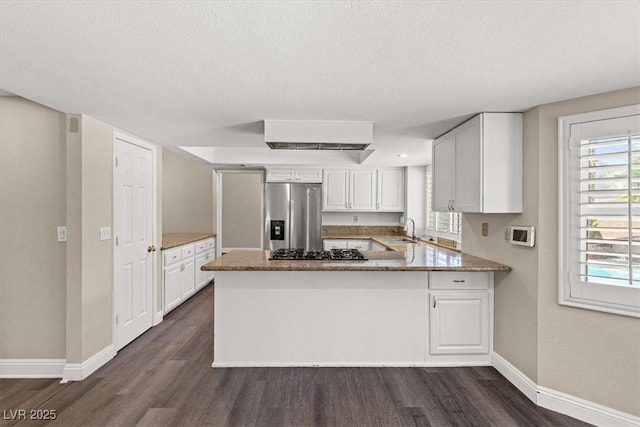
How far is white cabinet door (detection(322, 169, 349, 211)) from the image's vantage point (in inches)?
214

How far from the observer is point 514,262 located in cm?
252

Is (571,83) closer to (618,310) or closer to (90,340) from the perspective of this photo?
(618,310)

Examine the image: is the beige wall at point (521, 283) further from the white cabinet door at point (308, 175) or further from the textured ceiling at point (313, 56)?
the white cabinet door at point (308, 175)

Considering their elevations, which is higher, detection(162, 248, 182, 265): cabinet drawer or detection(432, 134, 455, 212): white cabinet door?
detection(432, 134, 455, 212): white cabinet door

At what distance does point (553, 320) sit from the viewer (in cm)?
223

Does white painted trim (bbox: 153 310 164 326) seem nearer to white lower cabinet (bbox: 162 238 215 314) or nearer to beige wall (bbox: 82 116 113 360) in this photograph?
white lower cabinet (bbox: 162 238 215 314)

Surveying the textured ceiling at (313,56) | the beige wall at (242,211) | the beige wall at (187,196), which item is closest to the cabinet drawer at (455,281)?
the textured ceiling at (313,56)

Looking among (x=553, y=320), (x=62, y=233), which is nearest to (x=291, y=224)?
(x=62, y=233)

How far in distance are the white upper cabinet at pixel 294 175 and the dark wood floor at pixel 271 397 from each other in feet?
10.3

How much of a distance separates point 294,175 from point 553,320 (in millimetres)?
4067

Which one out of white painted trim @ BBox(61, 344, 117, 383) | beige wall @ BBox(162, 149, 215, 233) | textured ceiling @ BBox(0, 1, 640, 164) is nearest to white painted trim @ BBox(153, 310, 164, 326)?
white painted trim @ BBox(61, 344, 117, 383)

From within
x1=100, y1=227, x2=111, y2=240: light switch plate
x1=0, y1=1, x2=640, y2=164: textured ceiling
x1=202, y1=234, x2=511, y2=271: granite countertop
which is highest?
x1=0, y1=1, x2=640, y2=164: textured ceiling

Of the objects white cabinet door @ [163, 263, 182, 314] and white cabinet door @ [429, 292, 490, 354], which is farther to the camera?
white cabinet door @ [163, 263, 182, 314]

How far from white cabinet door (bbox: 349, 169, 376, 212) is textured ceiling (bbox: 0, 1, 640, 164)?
2.94 metres
